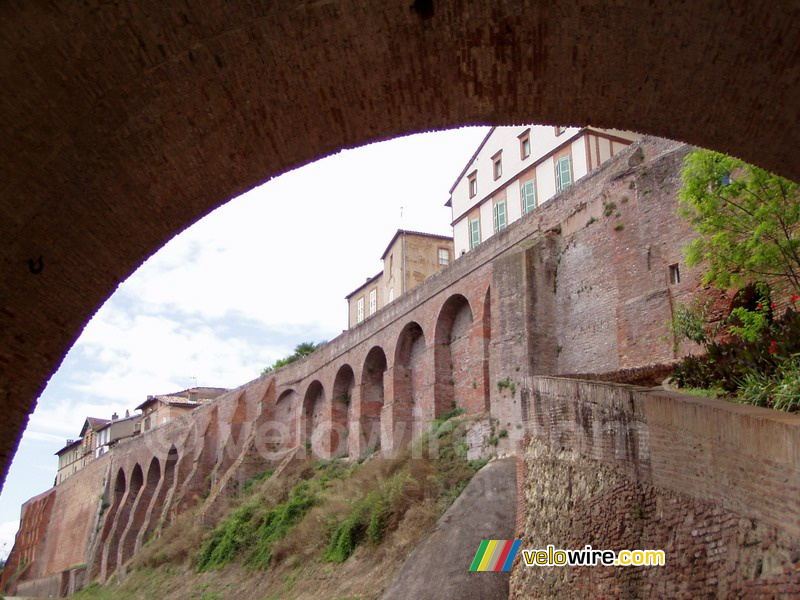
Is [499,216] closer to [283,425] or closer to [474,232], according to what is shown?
[474,232]

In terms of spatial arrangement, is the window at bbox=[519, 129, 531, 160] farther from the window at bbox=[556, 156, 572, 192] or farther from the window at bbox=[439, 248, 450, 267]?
the window at bbox=[439, 248, 450, 267]

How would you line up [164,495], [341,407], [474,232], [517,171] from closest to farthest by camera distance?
[341,407], [517,171], [474,232], [164,495]

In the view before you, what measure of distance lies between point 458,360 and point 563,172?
1055cm

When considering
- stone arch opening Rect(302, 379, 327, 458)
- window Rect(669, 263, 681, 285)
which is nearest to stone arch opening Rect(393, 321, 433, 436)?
stone arch opening Rect(302, 379, 327, 458)

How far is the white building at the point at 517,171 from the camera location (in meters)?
29.0

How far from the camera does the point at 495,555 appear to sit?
12.6 meters

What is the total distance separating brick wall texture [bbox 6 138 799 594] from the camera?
699 cm

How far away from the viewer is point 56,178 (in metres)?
4.66

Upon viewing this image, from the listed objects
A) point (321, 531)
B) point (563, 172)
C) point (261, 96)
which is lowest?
point (321, 531)

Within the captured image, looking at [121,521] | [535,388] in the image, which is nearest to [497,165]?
[535,388]

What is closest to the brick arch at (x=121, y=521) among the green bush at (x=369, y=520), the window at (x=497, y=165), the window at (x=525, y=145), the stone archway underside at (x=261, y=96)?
the green bush at (x=369, y=520)

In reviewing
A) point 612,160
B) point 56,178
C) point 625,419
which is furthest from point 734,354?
point 612,160

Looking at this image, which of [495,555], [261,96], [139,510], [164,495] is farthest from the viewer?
[139,510]

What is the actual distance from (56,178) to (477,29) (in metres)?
2.66
